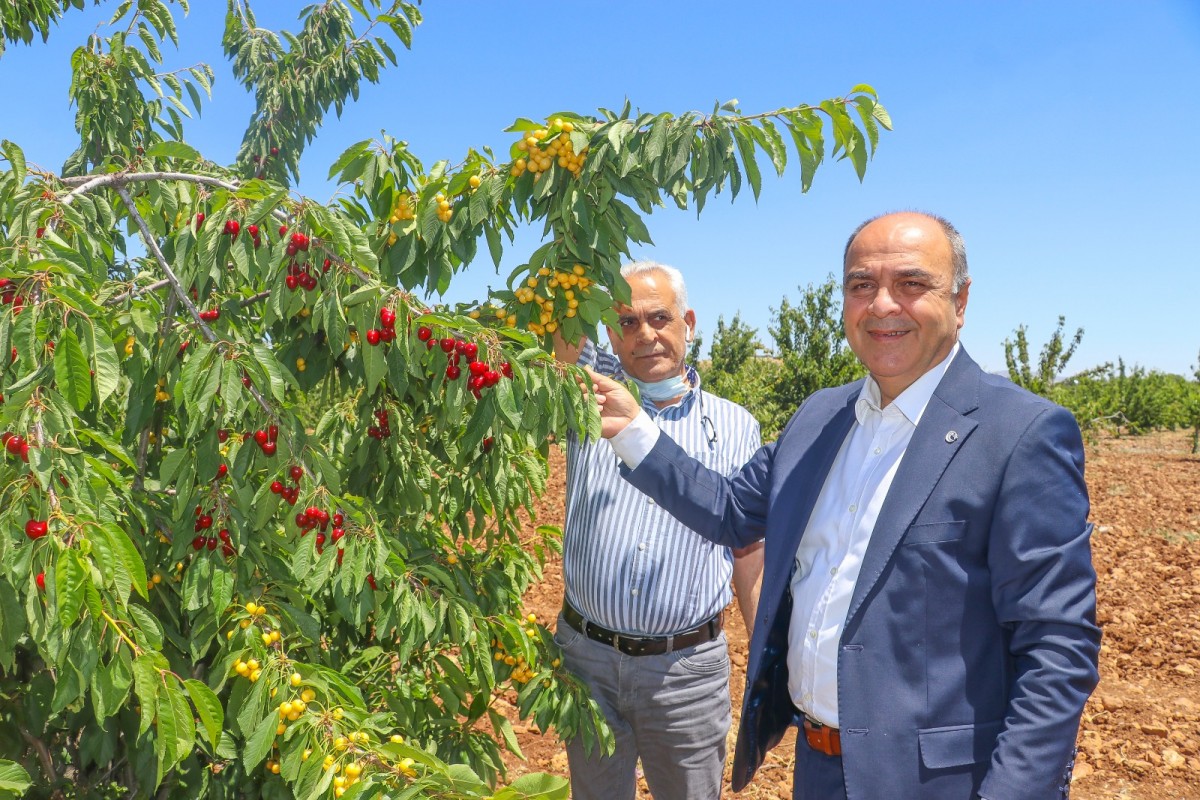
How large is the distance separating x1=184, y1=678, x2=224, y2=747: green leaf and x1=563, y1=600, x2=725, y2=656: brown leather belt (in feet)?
5.03

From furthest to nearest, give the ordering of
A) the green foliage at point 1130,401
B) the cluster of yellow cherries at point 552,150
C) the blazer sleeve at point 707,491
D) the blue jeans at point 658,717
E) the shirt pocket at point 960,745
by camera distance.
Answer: the green foliage at point 1130,401 → the blue jeans at point 658,717 → the blazer sleeve at point 707,491 → the cluster of yellow cherries at point 552,150 → the shirt pocket at point 960,745

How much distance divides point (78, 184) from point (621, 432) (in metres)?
1.59

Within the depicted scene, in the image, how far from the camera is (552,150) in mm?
2229

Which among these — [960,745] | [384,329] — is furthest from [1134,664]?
[384,329]

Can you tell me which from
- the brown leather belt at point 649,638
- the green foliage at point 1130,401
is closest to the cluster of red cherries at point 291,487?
the brown leather belt at point 649,638

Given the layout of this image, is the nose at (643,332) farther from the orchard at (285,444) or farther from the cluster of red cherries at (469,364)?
the cluster of red cherries at (469,364)

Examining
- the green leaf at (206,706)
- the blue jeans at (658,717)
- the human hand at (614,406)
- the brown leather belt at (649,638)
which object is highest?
the human hand at (614,406)

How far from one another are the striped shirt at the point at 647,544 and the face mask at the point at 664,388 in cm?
3

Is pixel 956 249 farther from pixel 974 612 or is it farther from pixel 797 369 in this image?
pixel 797 369

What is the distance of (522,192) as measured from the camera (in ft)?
7.52

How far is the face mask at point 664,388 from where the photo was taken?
311cm

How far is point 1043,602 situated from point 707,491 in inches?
41.2

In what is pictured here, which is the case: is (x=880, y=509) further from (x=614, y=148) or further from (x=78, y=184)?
(x=78, y=184)

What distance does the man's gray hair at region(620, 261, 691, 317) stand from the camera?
3.12m
